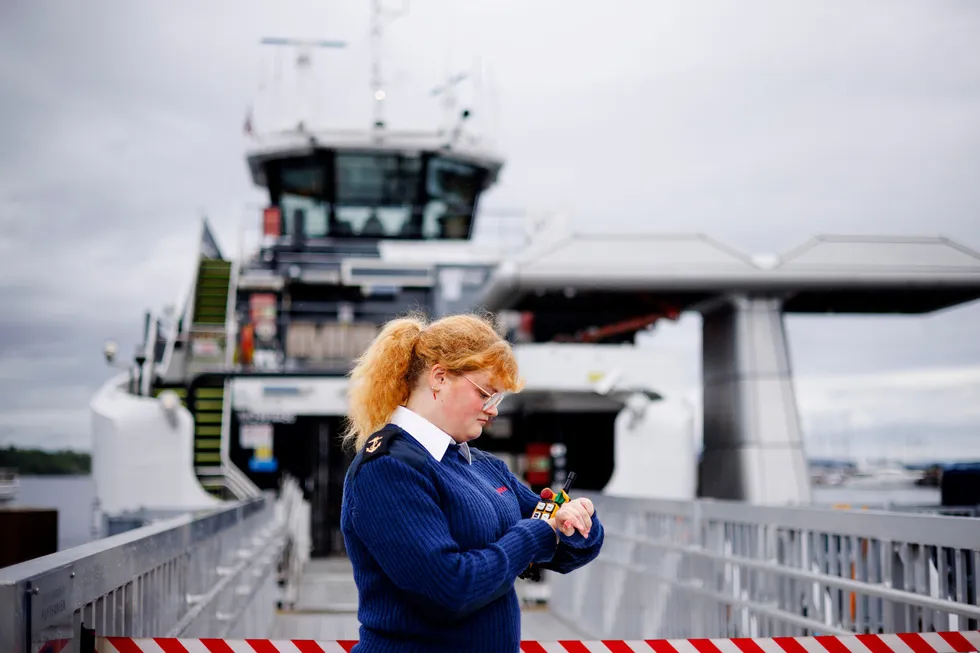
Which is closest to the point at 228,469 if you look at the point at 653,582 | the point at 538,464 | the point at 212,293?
the point at 538,464

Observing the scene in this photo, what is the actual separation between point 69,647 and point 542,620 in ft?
31.3

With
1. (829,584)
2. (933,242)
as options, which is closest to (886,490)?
(933,242)

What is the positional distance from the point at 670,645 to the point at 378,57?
23894mm

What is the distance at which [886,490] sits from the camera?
43.1 meters

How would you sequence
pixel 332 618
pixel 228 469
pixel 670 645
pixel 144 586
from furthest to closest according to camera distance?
pixel 228 469, pixel 332 618, pixel 144 586, pixel 670 645

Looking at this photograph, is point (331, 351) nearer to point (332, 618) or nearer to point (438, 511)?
point (332, 618)

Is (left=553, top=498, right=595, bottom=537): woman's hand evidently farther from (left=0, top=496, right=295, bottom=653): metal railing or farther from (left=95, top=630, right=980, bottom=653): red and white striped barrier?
(left=0, top=496, right=295, bottom=653): metal railing

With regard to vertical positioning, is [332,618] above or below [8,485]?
below

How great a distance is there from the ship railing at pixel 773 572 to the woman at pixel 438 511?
8.04ft

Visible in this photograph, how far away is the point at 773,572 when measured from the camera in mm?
6539

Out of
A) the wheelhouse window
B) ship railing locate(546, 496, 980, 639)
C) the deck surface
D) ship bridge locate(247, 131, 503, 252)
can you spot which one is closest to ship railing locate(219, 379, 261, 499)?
the deck surface

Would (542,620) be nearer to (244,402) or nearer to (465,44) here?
(244,402)

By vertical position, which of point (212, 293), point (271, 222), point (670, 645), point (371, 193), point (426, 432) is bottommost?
point (670, 645)

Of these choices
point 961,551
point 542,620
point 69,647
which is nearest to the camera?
point 69,647
